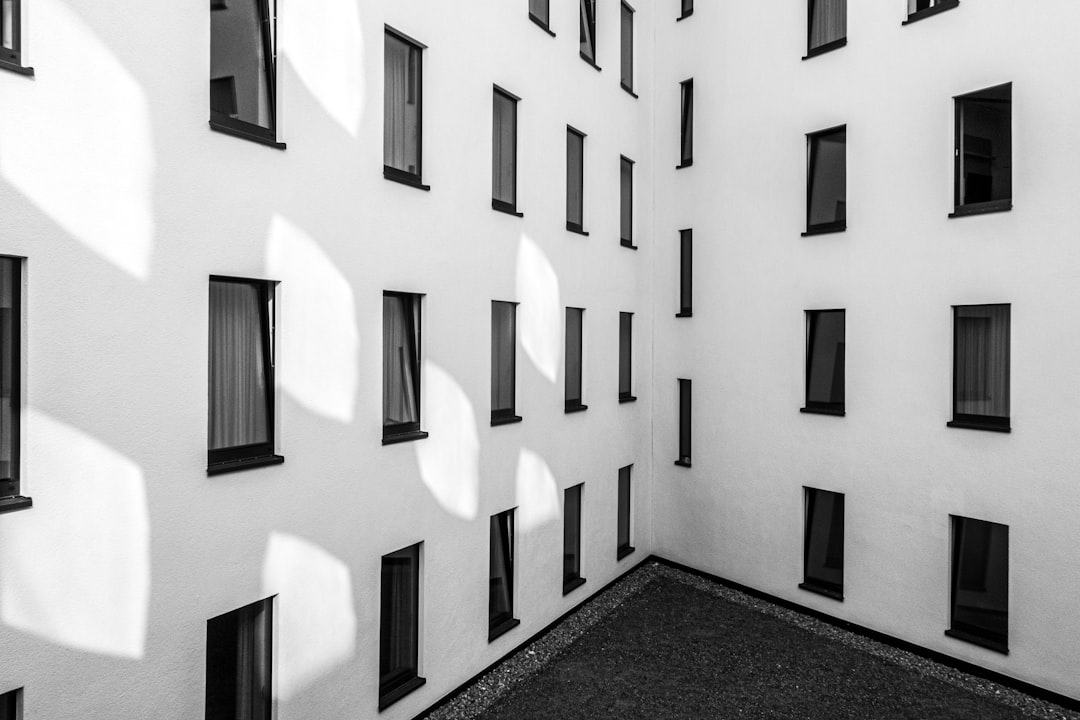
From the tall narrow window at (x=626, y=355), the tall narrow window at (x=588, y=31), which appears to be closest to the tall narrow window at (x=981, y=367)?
the tall narrow window at (x=626, y=355)

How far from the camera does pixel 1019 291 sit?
361 inches

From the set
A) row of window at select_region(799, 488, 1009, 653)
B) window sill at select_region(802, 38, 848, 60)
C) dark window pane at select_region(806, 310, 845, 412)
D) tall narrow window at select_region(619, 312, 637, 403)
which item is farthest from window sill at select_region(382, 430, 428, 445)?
window sill at select_region(802, 38, 848, 60)

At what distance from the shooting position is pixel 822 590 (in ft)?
37.6

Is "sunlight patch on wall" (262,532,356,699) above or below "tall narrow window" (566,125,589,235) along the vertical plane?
below

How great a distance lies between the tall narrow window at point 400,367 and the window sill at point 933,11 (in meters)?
9.23

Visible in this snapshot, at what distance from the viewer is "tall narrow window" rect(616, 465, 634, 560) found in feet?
44.8

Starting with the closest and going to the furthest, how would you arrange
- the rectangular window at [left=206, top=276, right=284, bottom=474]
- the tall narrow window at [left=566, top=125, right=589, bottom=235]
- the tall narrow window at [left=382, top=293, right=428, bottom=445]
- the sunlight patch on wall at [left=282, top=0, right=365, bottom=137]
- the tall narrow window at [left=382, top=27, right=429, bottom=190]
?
the rectangular window at [left=206, top=276, right=284, bottom=474], the sunlight patch on wall at [left=282, top=0, right=365, bottom=137], the tall narrow window at [left=382, top=27, right=429, bottom=190], the tall narrow window at [left=382, top=293, right=428, bottom=445], the tall narrow window at [left=566, top=125, right=589, bottom=235]

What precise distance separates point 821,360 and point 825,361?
8 cm

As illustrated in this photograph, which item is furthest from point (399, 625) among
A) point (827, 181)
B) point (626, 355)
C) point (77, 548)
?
point (827, 181)

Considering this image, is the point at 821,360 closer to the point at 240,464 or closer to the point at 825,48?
the point at 825,48

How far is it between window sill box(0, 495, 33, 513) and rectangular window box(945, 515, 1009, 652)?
11664 millimetres

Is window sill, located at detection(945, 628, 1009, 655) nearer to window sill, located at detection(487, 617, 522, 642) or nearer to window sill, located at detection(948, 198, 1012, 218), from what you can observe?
window sill, located at detection(948, 198, 1012, 218)

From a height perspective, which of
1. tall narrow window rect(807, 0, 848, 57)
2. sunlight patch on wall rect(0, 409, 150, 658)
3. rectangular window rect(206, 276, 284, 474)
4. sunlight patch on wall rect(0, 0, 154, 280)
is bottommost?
sunlight patch on wall rect(0, 409, 150, 658)

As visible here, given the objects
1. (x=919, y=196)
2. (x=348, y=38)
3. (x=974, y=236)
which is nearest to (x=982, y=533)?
(x=974, y=236)
